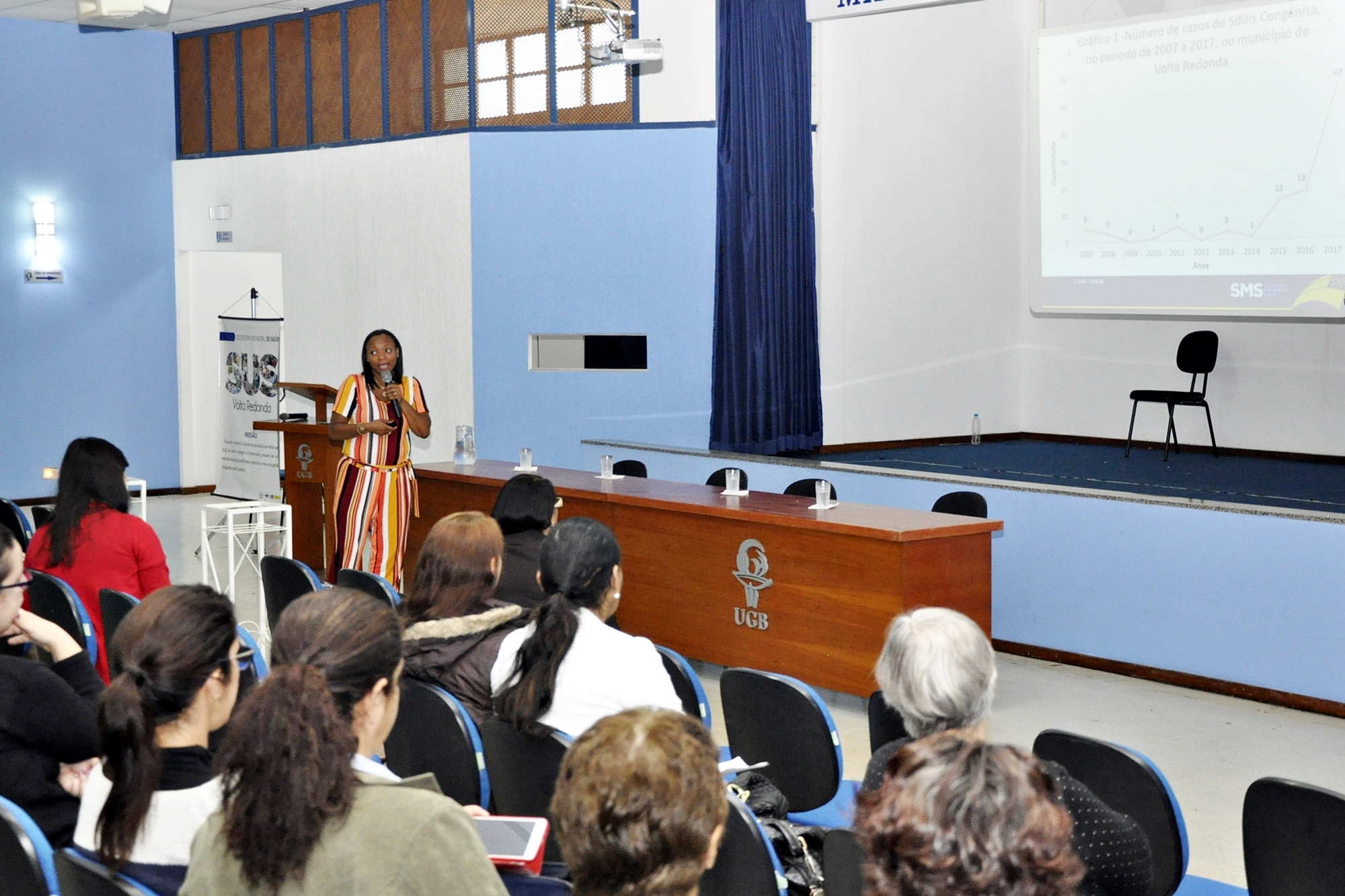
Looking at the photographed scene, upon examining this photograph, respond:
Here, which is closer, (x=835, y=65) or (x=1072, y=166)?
(x=1072, y=166)

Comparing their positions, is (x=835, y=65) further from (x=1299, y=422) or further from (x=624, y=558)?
(x=624, y=558)

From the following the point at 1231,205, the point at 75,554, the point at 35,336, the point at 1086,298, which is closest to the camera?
the point at 75,554

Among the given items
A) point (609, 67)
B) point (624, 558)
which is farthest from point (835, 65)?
point (624, 558)

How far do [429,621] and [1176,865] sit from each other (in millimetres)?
1717

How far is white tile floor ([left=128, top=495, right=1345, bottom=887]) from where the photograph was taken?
405cm

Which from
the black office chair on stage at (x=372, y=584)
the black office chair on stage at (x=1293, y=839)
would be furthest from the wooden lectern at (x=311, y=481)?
the black office chair on stage at (x=1293, y=839)

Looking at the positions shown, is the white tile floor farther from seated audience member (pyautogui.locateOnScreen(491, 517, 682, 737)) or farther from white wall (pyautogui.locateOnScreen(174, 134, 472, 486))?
white wall (pyautogui.locateOnScreen(174, 134, 472, 486))

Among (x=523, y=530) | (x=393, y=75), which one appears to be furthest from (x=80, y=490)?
(x=393, y=75)

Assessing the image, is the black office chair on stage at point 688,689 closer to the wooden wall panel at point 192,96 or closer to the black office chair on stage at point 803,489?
the black office chair on stage at point 803,489

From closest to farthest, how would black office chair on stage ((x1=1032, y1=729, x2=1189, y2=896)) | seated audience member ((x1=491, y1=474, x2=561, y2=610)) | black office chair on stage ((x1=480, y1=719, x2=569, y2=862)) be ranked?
1. black office chair on stage ((x1=1032, y1=729, x2=1189, y2=896))
2. black office chair on stage ((x1=480, y1=719, x2=569, y2=862))
3. seated audience member ((x1=491, y1=474, x2=561, y2=610))

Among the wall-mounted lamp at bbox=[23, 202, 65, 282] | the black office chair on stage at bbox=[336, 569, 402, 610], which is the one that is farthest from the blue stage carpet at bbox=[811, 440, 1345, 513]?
the wall-mounted lamp at bbox=[23, 202, 65, 282]

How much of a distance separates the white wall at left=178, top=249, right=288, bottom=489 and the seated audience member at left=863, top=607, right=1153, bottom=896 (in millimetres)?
10140

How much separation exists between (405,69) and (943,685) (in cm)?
843

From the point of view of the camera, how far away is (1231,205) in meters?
6.60
